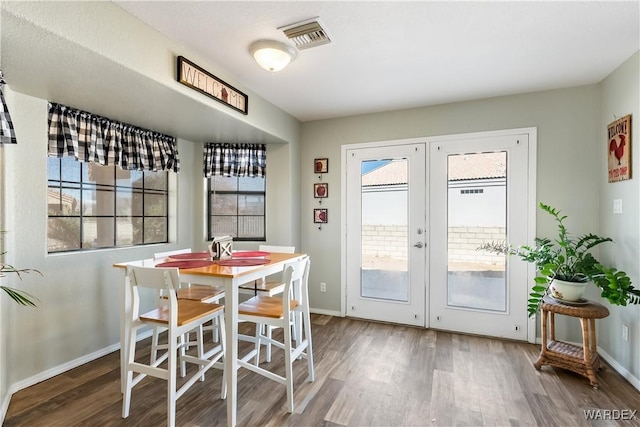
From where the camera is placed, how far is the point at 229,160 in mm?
3643

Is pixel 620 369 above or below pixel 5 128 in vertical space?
below

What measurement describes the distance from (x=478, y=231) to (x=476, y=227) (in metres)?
0.04

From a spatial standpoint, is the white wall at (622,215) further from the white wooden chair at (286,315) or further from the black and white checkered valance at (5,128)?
the black and white checkered valance at (5,128)

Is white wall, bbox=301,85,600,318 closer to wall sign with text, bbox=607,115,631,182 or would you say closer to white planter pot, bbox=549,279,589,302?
wall sign with text, bbox=607,115,631,182

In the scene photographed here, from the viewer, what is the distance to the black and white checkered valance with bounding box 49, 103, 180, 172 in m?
2.36

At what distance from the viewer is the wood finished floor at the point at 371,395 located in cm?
185

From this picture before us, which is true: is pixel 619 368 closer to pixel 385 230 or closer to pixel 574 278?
Result: pixel 574 278

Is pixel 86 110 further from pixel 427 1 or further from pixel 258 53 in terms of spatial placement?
pixel 427 1

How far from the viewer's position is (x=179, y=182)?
11.7 feet

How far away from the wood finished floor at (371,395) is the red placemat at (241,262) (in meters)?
0.88

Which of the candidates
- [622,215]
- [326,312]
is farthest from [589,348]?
[326,312]

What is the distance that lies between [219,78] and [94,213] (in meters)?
1.64

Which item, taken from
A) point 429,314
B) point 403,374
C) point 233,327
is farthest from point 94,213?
point 429,314

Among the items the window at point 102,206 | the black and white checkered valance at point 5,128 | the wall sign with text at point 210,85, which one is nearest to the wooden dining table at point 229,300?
the black and white checkered valance at point 5,128
